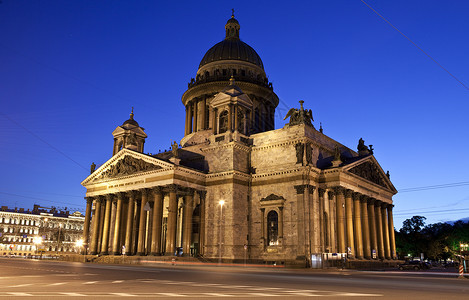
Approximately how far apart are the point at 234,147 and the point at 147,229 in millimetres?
17531

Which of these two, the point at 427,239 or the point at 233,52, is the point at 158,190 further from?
the point at 427,239

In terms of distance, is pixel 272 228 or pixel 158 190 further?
pixel 158 190

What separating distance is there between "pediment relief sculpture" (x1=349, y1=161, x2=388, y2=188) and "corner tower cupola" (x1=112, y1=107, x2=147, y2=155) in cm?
3212

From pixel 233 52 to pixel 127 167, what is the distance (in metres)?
28.4

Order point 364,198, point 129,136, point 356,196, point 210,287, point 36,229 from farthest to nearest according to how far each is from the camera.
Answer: point 36,229, point 129,136, point 364,198, point 356,196, point 210,287

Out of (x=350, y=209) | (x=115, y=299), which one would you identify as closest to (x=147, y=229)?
(x=350, y=209)

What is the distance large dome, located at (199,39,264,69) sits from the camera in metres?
69.6

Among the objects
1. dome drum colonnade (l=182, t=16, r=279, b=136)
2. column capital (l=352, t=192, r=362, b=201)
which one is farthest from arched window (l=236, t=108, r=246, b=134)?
column capital (l=352, t=192, r=362, b=201)

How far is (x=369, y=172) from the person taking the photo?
5534cm

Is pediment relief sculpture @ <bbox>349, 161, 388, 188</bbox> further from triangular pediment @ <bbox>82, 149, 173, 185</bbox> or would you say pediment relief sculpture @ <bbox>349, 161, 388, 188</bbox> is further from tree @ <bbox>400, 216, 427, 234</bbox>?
tree @ <bbox>400, 216, 427, 234</bbox>

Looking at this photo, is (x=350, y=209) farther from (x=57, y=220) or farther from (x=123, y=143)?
(x=57, y=220)

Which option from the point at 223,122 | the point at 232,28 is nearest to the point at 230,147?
the point at 223,122

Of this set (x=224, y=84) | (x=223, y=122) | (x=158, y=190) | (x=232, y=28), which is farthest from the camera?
(x=232, y=28)

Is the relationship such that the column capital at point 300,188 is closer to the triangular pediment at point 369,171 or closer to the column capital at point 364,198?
the triangular pediment at point 369,171
